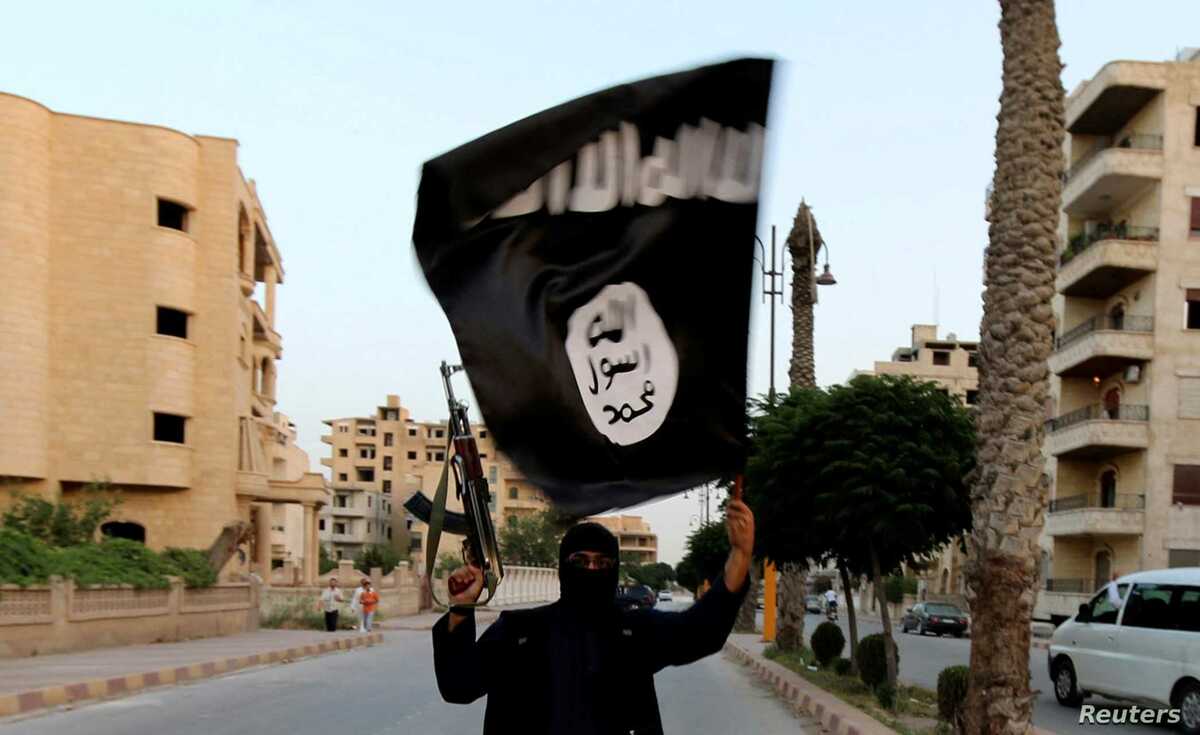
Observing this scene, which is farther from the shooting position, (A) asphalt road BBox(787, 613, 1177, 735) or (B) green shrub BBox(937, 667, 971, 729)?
(A) asphalt road BBox(787, 613, 1177, 735)

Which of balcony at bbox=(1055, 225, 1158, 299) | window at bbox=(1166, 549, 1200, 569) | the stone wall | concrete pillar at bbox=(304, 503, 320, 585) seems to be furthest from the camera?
concrete pillar at bbox=(304, 503, 320, 585)

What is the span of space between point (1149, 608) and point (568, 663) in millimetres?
14705

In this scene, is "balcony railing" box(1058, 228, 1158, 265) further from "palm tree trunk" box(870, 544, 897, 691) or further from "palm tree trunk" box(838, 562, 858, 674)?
"palm tree trunk" box(870, 544, 897, 691)

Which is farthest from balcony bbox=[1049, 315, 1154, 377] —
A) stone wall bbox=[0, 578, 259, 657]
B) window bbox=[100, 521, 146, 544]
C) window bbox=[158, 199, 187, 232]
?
window bbox=[100, 521, 146, 544]

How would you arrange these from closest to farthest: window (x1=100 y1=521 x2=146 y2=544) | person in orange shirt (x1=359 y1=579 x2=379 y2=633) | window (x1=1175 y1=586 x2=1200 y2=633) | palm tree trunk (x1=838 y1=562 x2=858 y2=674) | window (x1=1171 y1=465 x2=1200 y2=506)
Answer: window (x1=1175 y1=586 x2=1200 y2=633) → palm tree trunk (x1=838 y1=562 x2=858 y2=674) → person in orange shirt (x1=359 y1=579 x2=379 y2=633) → window (x1=100 y1=521 x2=146 y2=544) → window (x1=1171 y1=465 x2=1200 y2=506)

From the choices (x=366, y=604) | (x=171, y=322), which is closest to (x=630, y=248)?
(x=366, y=604)

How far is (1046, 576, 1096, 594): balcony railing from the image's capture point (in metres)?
46.6

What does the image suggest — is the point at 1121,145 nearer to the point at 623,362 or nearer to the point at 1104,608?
the point at 1104,608

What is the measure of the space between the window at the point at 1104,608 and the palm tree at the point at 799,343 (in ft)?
24.6

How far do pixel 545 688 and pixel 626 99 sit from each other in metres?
1.71

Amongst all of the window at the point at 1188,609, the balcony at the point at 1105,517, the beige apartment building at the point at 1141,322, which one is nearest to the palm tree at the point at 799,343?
A: the window at the point at 1188,609

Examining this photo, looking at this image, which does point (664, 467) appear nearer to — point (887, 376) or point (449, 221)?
point (449, 221)

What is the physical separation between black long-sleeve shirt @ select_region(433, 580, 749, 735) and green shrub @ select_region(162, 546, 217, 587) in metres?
27.5

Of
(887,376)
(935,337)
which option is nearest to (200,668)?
(887,376)
